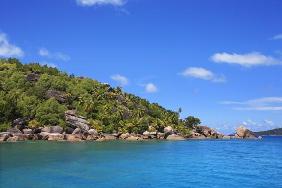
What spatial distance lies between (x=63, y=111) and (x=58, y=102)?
12999mm

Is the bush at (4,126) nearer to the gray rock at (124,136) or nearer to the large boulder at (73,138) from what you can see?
the large boulder at (73,138)

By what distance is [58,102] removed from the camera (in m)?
168

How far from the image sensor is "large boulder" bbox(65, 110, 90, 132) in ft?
491

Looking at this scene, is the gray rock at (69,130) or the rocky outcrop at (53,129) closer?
the rocky outcrop at (53,129)

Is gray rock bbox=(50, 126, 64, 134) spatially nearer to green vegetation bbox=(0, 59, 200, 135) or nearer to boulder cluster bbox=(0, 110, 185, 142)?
boulder cluster bbox=(0, 110, 185, 142)

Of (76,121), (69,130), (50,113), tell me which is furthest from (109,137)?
(50,113)

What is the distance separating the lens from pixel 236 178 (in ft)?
175

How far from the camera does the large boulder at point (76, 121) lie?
150 meters

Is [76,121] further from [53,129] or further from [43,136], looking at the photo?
[43,136]

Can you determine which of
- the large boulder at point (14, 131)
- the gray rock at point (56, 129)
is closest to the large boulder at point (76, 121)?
the gray rock at point (56, 129)

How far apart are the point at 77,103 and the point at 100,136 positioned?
101 ft

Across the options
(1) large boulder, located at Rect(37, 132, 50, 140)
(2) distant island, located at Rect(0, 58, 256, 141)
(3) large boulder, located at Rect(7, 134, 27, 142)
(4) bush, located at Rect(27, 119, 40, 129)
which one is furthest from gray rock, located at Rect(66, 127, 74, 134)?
(3) large boulder, located at Rect(7, 134, 27, 142)

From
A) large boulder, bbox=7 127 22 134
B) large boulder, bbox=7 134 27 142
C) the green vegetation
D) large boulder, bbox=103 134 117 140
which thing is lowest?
large boulder, bbox=7 134 27 142

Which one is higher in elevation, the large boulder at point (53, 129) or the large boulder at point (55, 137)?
the large boulder at point (53, 129)
